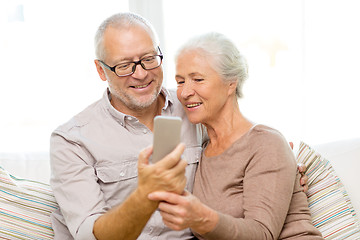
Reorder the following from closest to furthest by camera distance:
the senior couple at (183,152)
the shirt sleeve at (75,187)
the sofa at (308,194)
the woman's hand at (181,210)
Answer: the woman's hand at (181,210) → the senior couple at (183,152) → the shirt sleeve at (75,187) → the sofa at (308,194)

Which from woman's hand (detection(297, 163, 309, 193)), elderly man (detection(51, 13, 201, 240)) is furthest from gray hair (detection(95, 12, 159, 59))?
woman's hand (detection(297, 163, 309, 193))

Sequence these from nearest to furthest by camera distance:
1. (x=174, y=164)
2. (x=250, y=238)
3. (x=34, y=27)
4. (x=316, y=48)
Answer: (x=174, y=164) < (x=250, y=238) < (x=34, y=27) < (x=316, y=48)

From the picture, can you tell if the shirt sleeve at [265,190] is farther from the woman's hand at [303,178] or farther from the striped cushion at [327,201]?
the striped cushion at [327,201]

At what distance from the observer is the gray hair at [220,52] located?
2086mm

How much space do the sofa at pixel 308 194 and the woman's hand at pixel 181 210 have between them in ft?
2.67

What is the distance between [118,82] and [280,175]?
2.59ft

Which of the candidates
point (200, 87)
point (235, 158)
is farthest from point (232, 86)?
point (235, 158)

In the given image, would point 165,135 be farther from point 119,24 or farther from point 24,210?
point 24,210

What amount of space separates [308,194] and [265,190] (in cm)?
50

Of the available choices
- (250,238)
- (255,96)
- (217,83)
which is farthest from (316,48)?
(250,238)

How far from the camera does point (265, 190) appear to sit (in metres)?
1.90

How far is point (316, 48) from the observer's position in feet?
11.6

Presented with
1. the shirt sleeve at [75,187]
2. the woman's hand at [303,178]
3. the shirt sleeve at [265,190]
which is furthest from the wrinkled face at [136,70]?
the woman's hand at [303,178]

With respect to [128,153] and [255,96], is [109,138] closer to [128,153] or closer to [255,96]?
[128,153]
